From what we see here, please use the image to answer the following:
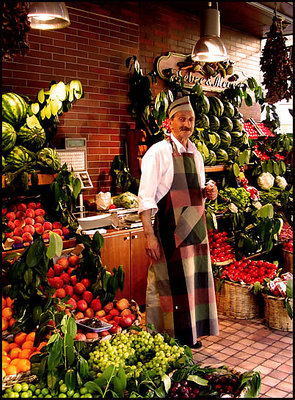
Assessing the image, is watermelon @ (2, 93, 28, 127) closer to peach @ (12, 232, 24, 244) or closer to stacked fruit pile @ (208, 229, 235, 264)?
peach @ (12, 232, 24, 244)

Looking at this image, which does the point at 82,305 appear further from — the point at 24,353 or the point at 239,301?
the point at 239,301

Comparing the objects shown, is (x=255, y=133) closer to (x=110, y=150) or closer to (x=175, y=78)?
(x=175, y=78)

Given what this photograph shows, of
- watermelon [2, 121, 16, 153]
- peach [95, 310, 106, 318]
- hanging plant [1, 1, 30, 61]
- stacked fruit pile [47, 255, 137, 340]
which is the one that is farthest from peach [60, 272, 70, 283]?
hanging plant [1, 1, 30, 61]

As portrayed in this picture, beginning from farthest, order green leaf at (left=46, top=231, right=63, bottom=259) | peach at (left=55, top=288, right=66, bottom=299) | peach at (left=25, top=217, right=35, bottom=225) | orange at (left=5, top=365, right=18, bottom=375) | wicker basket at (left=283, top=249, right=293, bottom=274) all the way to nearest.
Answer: wicker basket at (left=283, top=249, right=293, bottom=274) → peach at (left=25, top=217, right=35, bottom=225) → peach at (left=55, top=288, right=66, bottom=299) → green leaf at (left=46, top=231, right=63, bottom=259) → orange at (left=5, top=365, right=18, bottom=375)

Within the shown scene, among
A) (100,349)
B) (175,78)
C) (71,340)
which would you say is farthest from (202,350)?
(175,78)

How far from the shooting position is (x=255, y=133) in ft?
23.6

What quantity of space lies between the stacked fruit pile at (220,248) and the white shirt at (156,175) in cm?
168

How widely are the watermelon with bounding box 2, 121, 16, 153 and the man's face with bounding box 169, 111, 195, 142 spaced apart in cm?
131

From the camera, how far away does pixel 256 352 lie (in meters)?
4.20

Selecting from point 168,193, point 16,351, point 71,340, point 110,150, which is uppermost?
point 110,150

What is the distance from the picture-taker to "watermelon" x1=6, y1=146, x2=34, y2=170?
152 inches

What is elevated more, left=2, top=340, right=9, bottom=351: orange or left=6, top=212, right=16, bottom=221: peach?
left=6, top=212, right=16, bottom=221: peach

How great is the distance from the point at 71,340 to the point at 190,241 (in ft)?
5.30

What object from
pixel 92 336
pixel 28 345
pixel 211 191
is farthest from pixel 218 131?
pixel 28 345
